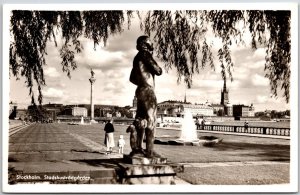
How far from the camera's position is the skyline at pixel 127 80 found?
6594mm

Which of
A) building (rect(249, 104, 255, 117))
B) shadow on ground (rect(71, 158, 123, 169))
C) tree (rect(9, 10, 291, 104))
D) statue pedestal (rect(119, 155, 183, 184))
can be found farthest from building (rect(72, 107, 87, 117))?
building (rect(249, 104, 255, 117))

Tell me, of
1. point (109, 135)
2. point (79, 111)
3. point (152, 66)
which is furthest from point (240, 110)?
point (79, 111)

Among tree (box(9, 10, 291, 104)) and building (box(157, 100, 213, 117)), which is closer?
tree (box(9, 10, 291, 104))

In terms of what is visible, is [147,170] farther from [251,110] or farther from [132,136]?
[251,110]

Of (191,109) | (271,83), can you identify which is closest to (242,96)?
(271,83)

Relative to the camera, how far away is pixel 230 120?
7.58 m

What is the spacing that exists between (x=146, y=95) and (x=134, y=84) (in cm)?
62

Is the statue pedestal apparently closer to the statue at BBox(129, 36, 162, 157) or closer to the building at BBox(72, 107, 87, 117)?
the statue at BBox(129, 36, 162, 157)

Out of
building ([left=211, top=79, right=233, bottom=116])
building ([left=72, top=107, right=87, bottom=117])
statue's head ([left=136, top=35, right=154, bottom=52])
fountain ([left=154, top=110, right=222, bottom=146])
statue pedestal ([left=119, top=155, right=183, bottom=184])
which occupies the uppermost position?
statue's head ([left=136, top=35, right=154, bottom=52])

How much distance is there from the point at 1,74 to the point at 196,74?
2.85 m

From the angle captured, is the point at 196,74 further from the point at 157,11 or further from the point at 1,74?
the point at 1,74

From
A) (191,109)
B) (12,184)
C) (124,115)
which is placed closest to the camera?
(12,184)

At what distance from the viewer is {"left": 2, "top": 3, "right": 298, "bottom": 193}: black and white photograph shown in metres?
6.20

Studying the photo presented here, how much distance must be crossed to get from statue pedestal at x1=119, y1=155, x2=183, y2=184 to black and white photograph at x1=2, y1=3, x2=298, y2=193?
0.03 m
